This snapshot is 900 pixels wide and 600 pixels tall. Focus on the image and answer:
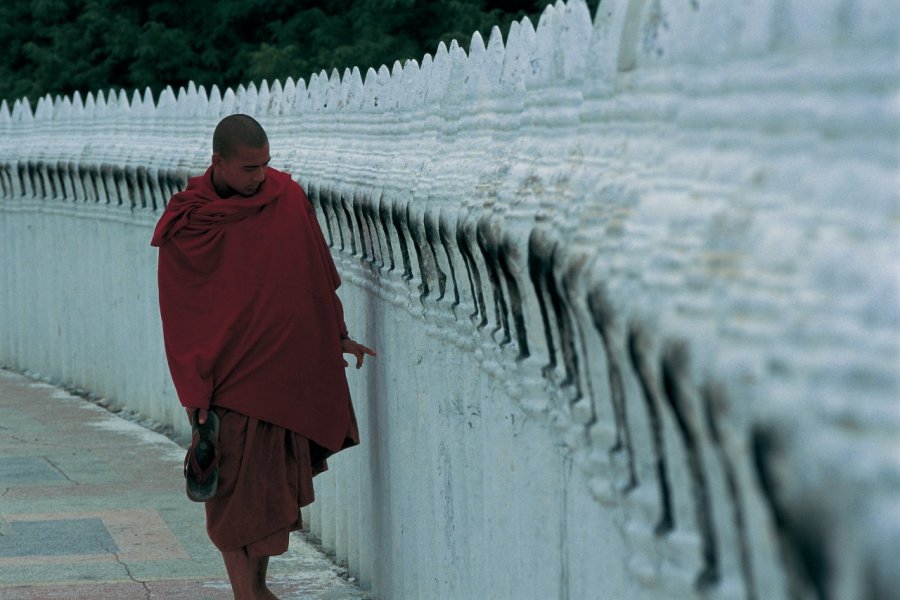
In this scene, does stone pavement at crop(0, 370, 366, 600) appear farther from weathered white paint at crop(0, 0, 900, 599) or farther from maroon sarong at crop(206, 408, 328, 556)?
weathered white paint at crop(0, 0, 900, 599)

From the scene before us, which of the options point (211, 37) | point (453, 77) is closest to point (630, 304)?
point (453, 77)

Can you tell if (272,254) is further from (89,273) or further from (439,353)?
(89,273)

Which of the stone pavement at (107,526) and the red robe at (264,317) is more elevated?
the red robe at (264,317)

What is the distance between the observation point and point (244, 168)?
509 centimetres

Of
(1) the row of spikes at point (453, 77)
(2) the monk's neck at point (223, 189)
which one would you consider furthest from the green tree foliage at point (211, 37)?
(2) the monk's neck at point (223, 189)

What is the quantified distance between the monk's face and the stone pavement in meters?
1.30

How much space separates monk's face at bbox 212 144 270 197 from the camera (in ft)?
16.7

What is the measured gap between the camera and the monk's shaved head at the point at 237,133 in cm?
503

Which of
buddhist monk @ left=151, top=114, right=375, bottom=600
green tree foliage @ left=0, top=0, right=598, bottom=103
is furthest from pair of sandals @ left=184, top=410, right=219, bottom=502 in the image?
green tree foliage @ left=0, top=0, right=598, bottom=103

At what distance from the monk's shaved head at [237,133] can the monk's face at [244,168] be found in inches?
0.6

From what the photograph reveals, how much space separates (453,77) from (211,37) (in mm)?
20399

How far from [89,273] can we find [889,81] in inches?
333

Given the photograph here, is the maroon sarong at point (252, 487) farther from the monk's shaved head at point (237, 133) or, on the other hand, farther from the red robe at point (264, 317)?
the monk's shaved head at point (237, 133)

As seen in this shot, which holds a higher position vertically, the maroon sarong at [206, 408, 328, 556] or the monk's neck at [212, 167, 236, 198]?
the monk's neck at [212, 167, 236, 198]
